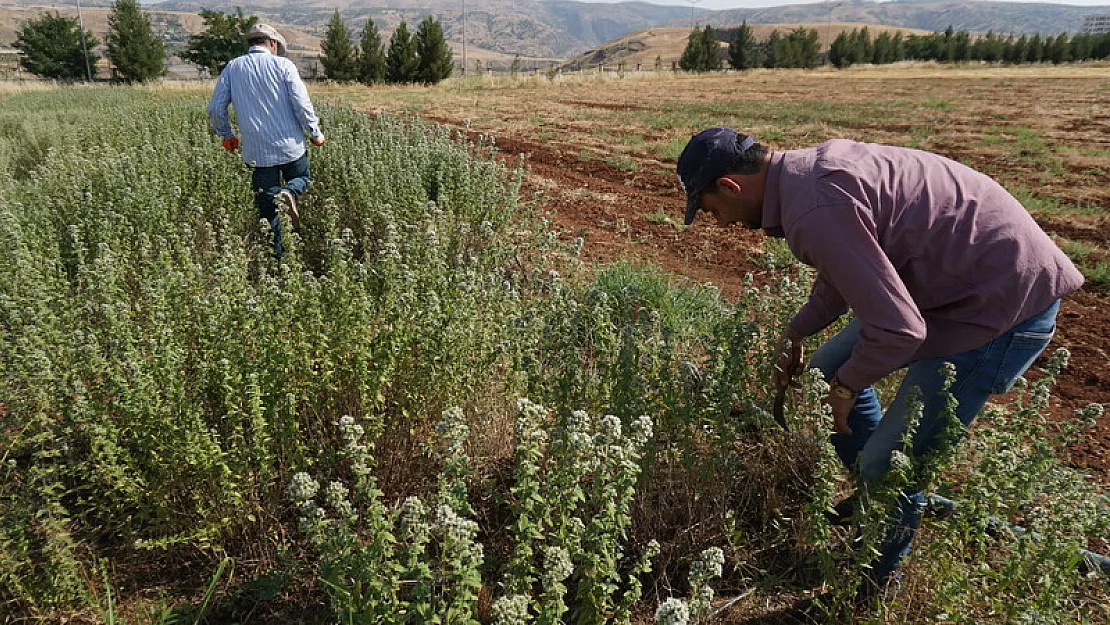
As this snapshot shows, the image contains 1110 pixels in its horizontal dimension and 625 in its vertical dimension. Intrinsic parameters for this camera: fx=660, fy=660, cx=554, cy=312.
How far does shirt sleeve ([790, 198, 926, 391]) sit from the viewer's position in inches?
82.0

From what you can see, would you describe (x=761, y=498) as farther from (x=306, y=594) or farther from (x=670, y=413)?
(x=306, y=594)

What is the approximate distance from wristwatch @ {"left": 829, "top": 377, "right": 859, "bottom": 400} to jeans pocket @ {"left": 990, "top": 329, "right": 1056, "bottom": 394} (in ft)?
1.64

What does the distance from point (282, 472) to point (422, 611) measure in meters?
1.39

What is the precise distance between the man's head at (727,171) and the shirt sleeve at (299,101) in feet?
14.4

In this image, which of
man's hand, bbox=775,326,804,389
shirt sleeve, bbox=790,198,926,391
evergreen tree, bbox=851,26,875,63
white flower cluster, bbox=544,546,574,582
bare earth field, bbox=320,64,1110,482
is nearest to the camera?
white flower cluster, bbox=544,546,574,582

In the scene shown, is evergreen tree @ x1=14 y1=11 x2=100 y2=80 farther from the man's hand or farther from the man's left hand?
the man's left hand

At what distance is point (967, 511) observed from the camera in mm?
2174

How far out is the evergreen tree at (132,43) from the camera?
122 feet

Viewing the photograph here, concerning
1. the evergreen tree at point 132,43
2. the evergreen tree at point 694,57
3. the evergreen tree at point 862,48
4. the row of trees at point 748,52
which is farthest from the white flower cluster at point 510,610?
the evergreen tree at point 862,48

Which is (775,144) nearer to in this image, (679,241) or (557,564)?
(679,241)

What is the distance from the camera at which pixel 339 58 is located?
3772 centimetres

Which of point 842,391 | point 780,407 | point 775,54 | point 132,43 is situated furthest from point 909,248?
point 775,54

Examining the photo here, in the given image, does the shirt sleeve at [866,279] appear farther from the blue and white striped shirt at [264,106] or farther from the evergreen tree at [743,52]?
the evergreen tree at [743,52]

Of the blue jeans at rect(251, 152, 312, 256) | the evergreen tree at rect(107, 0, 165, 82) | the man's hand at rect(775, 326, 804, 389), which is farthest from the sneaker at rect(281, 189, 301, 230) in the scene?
the evergreen tree at rect(107, 0, 165, 82)
